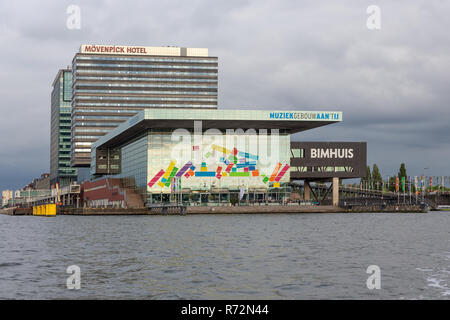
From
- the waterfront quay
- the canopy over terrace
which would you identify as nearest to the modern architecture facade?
the canopy over terrace

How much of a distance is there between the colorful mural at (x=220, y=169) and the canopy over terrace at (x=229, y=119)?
591cm

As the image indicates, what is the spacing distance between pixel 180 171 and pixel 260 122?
20.0 metres

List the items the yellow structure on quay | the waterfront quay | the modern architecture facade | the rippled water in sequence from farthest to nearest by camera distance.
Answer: the yellow structure on quay
the modern architecture facade
the waterfront quay
the rippled water

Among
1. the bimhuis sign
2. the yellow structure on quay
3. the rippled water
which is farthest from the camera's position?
the bimhuis sign

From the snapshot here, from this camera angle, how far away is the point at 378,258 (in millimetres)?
33375

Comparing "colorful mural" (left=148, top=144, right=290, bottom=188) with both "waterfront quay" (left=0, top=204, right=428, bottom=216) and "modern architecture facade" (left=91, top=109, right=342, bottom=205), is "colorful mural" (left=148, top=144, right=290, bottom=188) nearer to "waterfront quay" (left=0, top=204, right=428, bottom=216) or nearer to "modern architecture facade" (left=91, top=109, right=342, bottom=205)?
"modern architecture facade" (left=91, top=109, right=342, bottom=205)

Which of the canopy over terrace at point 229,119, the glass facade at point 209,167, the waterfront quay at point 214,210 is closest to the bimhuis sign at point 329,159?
the canopy over terrace at point 229,119

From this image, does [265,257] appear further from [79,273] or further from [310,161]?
[310,161]

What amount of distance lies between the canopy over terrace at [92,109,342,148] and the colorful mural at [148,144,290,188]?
591 cm

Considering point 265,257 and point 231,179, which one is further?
point 231,179

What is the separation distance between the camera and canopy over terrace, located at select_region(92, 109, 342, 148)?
12531 centimetres

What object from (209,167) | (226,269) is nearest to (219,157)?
(209,167)

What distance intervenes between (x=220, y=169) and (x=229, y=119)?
12.4 meters
